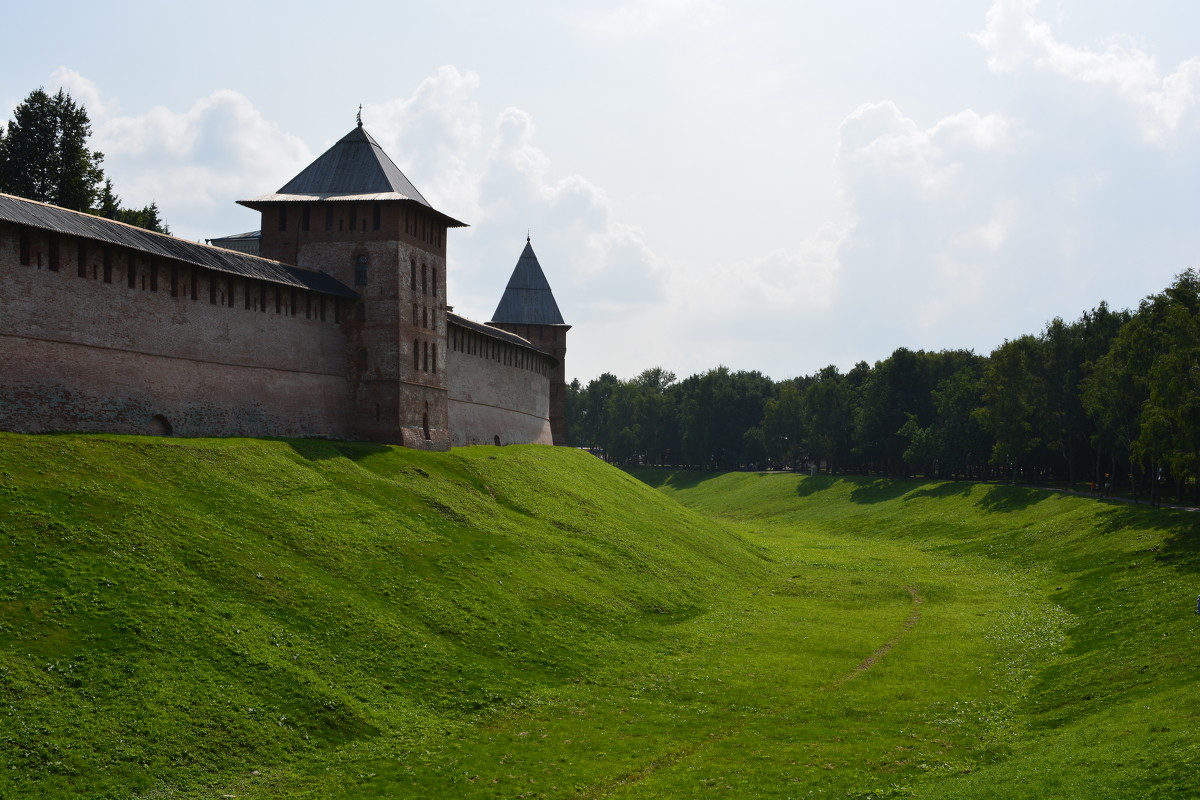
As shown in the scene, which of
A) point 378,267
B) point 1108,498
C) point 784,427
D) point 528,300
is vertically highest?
point 528,300

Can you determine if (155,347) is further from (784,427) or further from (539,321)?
(784,427)

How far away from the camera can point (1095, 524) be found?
53250mm

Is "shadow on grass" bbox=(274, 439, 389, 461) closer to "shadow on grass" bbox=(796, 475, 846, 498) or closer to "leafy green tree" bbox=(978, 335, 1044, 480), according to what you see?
"leafy green tree" bbox=(978, 335, 1044, 480)

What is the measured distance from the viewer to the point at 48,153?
56.1 m

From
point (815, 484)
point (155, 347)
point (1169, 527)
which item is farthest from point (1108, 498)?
point (155, 347)

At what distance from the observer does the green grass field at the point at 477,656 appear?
18406 mm

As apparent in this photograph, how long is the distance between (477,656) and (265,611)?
16.6ft

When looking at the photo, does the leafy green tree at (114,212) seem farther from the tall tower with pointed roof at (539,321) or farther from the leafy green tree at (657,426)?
the leafy green tree at (657,426)

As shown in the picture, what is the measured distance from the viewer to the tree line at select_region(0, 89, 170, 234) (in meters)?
55.2

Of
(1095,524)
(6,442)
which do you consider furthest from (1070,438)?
(6,442)

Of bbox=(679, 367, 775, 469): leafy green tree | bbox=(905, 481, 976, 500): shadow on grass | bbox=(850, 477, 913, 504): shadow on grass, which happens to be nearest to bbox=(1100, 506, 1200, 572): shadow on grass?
bbox=(905, 481, 976, 500): shadow on grass

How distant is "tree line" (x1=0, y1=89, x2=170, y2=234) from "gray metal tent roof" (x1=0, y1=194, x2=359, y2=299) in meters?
23.0

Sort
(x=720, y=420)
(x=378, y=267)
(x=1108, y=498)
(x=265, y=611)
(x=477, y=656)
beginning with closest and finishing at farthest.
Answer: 1. (x=265, y=611)
2. (x=477, y=656)
3. (x=378, y=267)
4. (x=1108, y=498)
5. (x=720, y=420)

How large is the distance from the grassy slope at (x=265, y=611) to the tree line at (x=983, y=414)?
2578 centimetres
